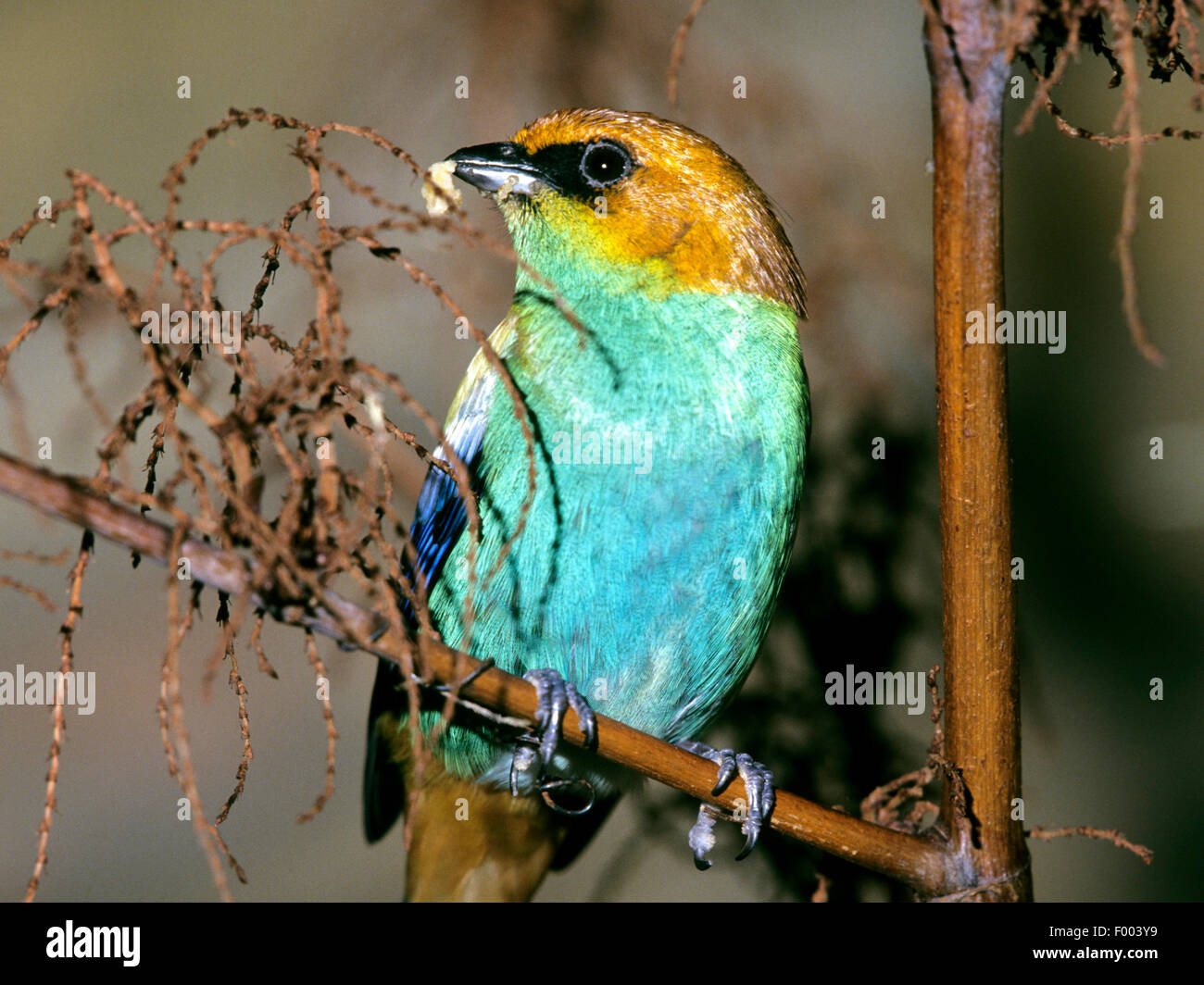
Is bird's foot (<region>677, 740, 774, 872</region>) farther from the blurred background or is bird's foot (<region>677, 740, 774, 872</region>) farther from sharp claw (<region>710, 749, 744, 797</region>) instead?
the blurred background

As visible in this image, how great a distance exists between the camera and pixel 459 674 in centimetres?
161

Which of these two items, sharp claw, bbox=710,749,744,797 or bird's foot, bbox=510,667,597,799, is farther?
sharp claw, bbox=710,749,744,797

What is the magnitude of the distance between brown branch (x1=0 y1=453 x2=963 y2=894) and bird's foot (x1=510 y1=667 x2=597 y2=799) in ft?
0.07

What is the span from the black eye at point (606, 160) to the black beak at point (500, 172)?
115 mm

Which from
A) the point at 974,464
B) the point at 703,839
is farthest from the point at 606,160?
the point at 703,839

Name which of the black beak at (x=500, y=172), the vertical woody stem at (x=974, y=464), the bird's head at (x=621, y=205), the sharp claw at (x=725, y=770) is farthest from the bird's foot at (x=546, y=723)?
the black beak at (x=500, y=172)

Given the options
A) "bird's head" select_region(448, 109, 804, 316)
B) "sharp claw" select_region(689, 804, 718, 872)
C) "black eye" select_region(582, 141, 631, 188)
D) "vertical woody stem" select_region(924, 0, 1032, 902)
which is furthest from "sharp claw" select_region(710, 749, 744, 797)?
"black eye" select_region(582, 141, 631, 188)

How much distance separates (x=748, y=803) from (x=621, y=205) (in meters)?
1.38

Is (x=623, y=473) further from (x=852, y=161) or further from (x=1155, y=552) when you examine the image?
(x=1155, y=552)

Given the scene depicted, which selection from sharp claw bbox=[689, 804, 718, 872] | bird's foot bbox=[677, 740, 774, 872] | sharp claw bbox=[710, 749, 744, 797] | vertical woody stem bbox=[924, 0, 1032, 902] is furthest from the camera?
sharp claw bbox=[689, 804, 718, 872]

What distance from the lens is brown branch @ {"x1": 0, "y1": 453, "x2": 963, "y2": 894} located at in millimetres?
1354

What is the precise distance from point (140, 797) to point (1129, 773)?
3472 millimetres

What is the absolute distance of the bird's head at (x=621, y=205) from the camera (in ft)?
8.77

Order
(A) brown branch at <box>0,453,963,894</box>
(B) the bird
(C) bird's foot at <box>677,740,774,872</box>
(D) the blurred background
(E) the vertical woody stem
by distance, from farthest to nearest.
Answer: (D) the blurred background → (B) the bird → (C) bird's foot at <box>677,740,774,872</box> → (E) the vertical woody stem → (A) brown branch at <box>0,453,963,894</box>
